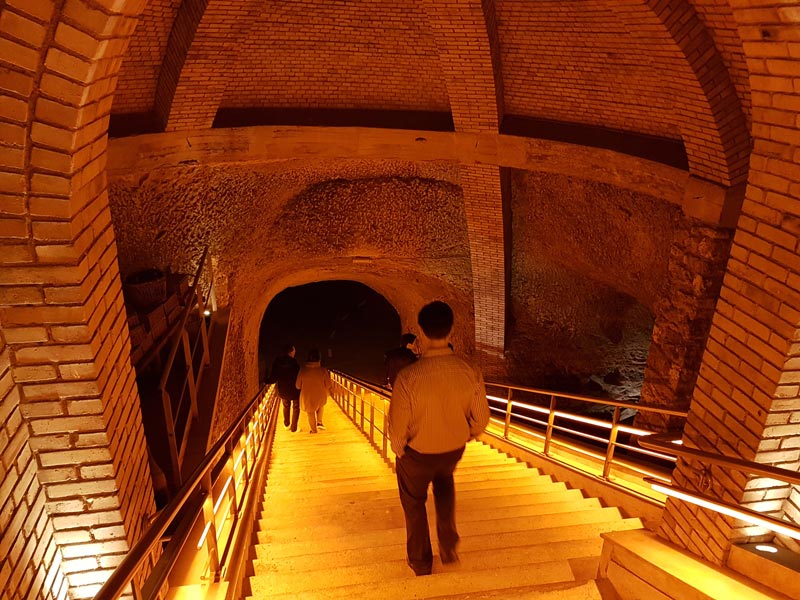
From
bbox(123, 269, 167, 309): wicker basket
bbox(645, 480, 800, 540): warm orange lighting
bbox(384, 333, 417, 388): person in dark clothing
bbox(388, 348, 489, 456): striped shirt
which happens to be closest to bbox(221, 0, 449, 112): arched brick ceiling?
bbox(123, 269, 167, 309): wicker basket

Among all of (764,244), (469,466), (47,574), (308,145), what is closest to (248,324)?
(308,145)

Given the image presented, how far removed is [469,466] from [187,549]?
11.4 ft

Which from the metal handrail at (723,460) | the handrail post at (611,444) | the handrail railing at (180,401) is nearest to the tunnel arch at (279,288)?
the handrail railing at (180,401)

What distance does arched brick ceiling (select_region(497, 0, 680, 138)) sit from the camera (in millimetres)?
7047

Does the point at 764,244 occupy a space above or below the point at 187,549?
above

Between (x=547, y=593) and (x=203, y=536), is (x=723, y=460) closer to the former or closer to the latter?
(x=547, y=593)

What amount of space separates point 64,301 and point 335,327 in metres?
19.7

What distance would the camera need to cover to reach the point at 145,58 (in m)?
7.54

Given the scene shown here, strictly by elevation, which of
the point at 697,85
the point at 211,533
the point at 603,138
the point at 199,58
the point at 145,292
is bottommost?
the point at 211,533

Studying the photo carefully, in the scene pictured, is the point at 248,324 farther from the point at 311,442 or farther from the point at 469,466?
the point at 469,466

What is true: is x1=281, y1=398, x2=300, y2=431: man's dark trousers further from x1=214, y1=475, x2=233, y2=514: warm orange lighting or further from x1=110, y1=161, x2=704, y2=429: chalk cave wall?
x1=214, y1=475, x2=233, y2=514: warm orange lighting

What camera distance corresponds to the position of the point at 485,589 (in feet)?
11.5

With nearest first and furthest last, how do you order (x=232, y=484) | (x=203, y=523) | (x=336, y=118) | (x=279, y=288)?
(x=203, y=523)
(x=232, y=484)
(x=336, y=118)
(x=279, y=288)

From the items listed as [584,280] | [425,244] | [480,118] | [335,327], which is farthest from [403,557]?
[335,327]
